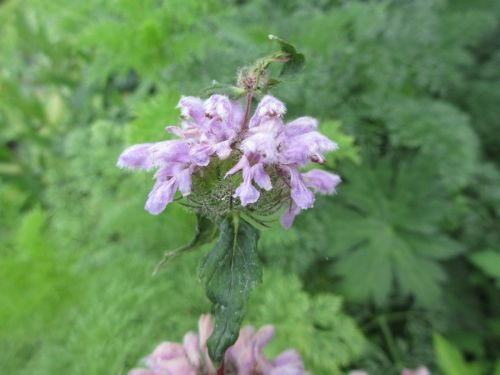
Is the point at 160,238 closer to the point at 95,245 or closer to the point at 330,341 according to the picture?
the point at 95,245

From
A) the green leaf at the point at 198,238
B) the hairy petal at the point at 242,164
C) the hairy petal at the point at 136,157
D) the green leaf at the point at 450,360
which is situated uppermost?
the hairy petal at the point at 242,164

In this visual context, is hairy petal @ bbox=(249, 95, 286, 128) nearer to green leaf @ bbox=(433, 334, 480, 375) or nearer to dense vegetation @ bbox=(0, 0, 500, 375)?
dense vegetation @ bbox=(0, 0, 500, 375)

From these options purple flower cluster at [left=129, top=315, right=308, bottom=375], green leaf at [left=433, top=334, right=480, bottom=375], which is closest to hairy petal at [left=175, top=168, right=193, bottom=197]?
purple flower cluster at [left=129, top=315, right=308, bottom=375]

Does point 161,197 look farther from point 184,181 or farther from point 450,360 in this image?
point 450,360

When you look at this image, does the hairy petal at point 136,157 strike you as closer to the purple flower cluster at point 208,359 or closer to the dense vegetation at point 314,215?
the purple flower cluster at point 208,359

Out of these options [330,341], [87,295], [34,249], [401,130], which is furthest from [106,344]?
[401,130]

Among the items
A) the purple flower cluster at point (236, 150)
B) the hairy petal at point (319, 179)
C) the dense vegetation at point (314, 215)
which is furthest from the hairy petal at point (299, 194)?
the dense vegetation at point (314, 215)

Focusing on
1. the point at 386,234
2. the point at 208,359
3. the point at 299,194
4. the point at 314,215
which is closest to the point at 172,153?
the point at 299,194
